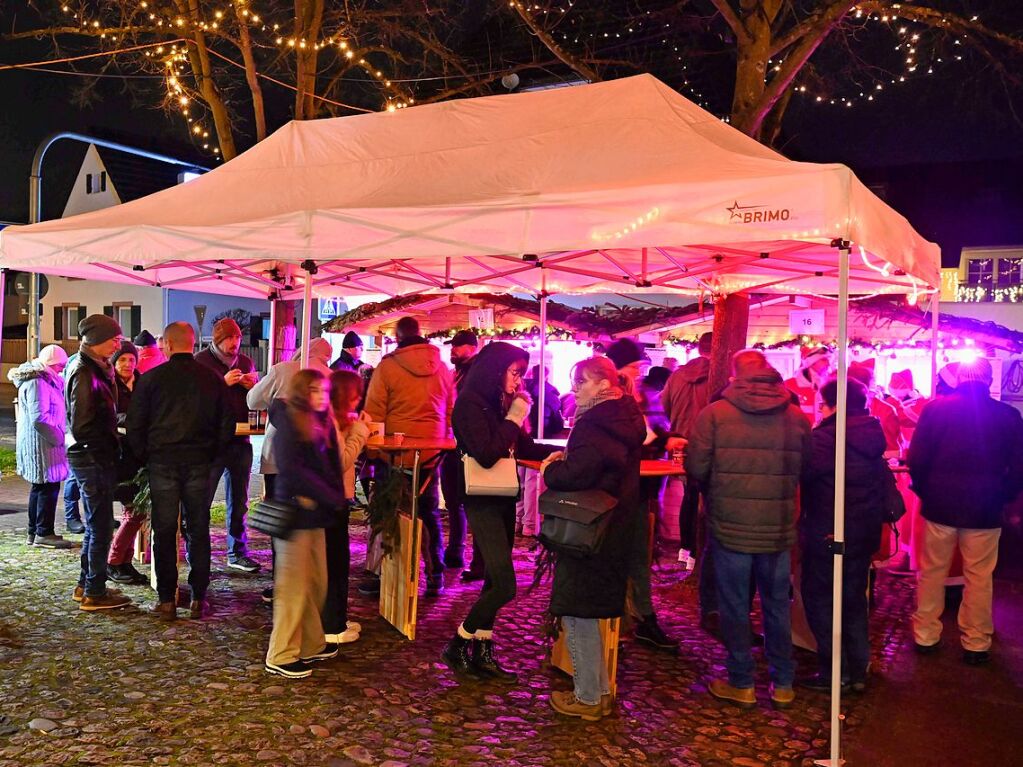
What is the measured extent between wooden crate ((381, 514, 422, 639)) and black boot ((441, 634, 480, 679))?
22.8 inches

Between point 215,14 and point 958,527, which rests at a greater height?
point 215,14

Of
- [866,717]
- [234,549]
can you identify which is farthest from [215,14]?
[866,717]

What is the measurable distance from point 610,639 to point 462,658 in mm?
872

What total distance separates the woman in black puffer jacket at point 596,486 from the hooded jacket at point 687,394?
3.56 metres

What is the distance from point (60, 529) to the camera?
8539 mm

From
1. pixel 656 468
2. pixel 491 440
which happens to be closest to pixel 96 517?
pixel 491 440

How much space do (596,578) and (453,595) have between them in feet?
8.18

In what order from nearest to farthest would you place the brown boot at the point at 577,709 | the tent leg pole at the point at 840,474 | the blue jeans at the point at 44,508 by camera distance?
1. the tent leg pole at the point at 840,474
2. the brown boot at the point at 577,709
3. the blue jeans at the point at 44,508

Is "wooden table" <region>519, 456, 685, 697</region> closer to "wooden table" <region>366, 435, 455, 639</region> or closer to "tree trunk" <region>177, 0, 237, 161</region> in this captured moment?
"wooden table" <region>366, 435, 455, 639</region>

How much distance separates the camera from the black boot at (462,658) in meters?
4.81

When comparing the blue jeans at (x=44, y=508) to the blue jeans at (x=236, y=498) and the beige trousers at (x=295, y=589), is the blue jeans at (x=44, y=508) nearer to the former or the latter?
the blue jeans at (x=236, y=498)

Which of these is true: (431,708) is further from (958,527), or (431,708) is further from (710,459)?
(958,527)

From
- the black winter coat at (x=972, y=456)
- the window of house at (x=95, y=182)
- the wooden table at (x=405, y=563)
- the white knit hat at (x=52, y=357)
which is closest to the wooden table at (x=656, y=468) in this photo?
the wooden table at (x=405, y=563)

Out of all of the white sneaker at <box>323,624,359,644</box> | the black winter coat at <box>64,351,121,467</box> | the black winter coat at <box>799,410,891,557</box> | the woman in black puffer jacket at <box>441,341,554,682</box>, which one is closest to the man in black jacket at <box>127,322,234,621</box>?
the black winter coat at <box>64,351,121,467</box>
